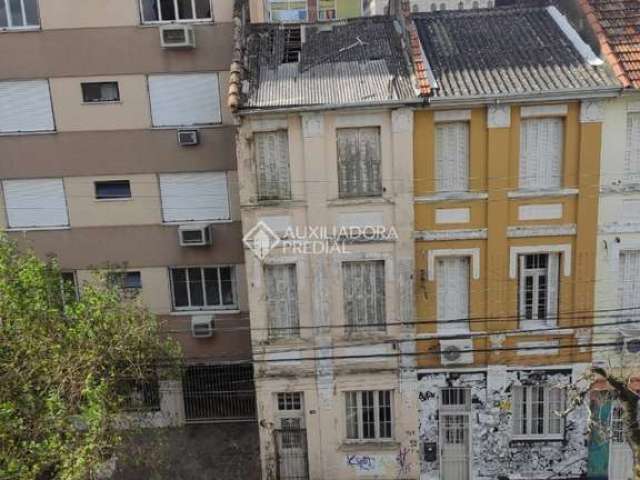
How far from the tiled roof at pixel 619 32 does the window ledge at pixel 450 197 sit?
13.0 feet

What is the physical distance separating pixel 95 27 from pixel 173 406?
11172mm

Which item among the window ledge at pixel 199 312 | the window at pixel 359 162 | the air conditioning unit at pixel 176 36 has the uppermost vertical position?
the air conditioning unit at pixel 176 36

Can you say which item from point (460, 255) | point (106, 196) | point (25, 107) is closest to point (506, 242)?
point (460, 255)

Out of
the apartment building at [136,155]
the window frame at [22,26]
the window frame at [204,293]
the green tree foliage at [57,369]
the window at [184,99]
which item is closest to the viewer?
the green tree foliage at [57,369]

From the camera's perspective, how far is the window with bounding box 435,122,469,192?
1363 cm

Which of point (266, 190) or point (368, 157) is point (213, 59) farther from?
point (368, 157)

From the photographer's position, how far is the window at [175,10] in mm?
15828

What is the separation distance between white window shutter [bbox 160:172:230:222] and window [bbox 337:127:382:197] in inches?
166

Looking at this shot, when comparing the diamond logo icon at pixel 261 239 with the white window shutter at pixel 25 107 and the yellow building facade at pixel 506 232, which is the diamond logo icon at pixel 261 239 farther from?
the white window shutter at pixel 25 107

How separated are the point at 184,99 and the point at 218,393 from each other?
28.8 ft

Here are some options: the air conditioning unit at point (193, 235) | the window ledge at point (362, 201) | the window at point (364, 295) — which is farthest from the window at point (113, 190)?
the window at point (364, 295)

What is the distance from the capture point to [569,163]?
13.5 metres

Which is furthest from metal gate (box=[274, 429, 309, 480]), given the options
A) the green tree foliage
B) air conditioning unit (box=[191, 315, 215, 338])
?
the green tree foliage

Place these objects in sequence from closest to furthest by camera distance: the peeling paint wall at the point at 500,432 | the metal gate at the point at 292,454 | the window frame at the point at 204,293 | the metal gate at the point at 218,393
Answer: the peeling paint wall at the point at 500,432 → the metal gate at the point at 292,454 → the window frame at the point at 204,293 → the metal gate at the point at 218,393
